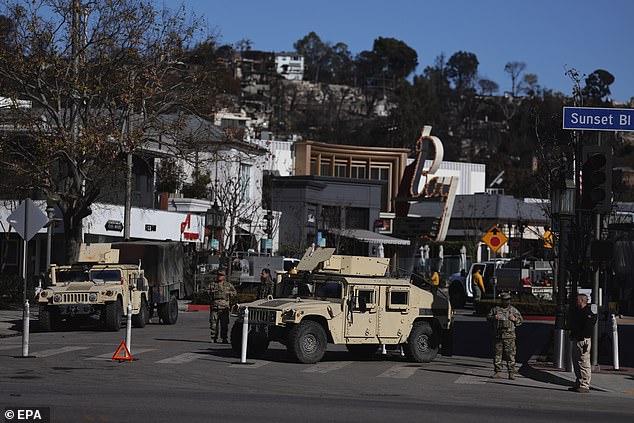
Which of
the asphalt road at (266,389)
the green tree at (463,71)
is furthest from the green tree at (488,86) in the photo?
the asphalt road at (266,389)

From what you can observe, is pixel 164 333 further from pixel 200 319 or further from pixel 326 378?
pixel 326 378

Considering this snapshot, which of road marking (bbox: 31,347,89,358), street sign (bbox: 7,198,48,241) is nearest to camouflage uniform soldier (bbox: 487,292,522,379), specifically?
road marking (bbox: 31,347,89,358)

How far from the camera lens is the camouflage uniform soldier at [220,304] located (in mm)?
26109

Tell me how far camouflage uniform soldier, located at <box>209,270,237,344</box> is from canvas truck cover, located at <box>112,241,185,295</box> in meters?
8.68

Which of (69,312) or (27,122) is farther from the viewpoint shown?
(27,122)

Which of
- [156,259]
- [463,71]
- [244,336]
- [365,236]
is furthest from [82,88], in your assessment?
[463,71]

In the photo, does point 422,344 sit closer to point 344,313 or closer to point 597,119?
point 344,313

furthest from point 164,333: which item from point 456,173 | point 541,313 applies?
point 456,173

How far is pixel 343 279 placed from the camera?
73.8ft

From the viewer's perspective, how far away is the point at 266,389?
56.2 ft

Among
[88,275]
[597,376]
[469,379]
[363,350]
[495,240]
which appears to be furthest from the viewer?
[495,240]

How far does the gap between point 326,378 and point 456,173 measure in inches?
3398

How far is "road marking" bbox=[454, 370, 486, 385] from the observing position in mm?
19927

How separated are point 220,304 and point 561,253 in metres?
8.24
